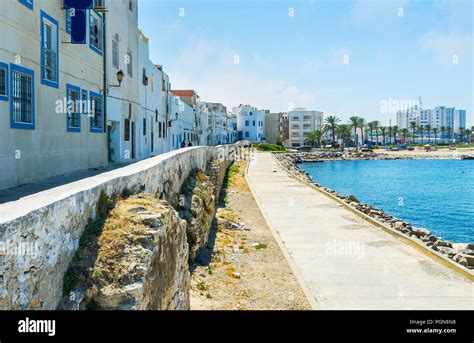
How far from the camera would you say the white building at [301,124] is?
452 feet

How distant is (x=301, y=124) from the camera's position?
453ft

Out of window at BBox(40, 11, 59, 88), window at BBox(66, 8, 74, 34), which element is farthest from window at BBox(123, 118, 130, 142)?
window at BBox(40, 11, 59, 88)

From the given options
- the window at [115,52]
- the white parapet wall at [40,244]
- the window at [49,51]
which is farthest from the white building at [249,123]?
the white parapet wall at [40,244]

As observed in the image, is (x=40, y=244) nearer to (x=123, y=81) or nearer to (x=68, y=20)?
(x=68, y=20)

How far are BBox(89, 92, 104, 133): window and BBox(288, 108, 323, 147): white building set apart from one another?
121867mm

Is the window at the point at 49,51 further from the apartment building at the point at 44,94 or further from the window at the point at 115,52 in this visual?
the window at the point at 115,52

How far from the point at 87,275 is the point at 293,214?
19031 millimetres

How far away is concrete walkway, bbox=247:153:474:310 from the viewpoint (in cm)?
1174

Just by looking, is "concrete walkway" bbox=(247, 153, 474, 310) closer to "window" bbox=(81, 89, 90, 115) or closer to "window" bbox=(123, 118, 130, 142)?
"window" bbox=(123, 118, 130, 142)

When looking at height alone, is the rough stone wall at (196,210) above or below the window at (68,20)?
below

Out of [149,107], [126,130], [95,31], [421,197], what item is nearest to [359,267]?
[95,31]

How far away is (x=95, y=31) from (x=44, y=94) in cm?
600
